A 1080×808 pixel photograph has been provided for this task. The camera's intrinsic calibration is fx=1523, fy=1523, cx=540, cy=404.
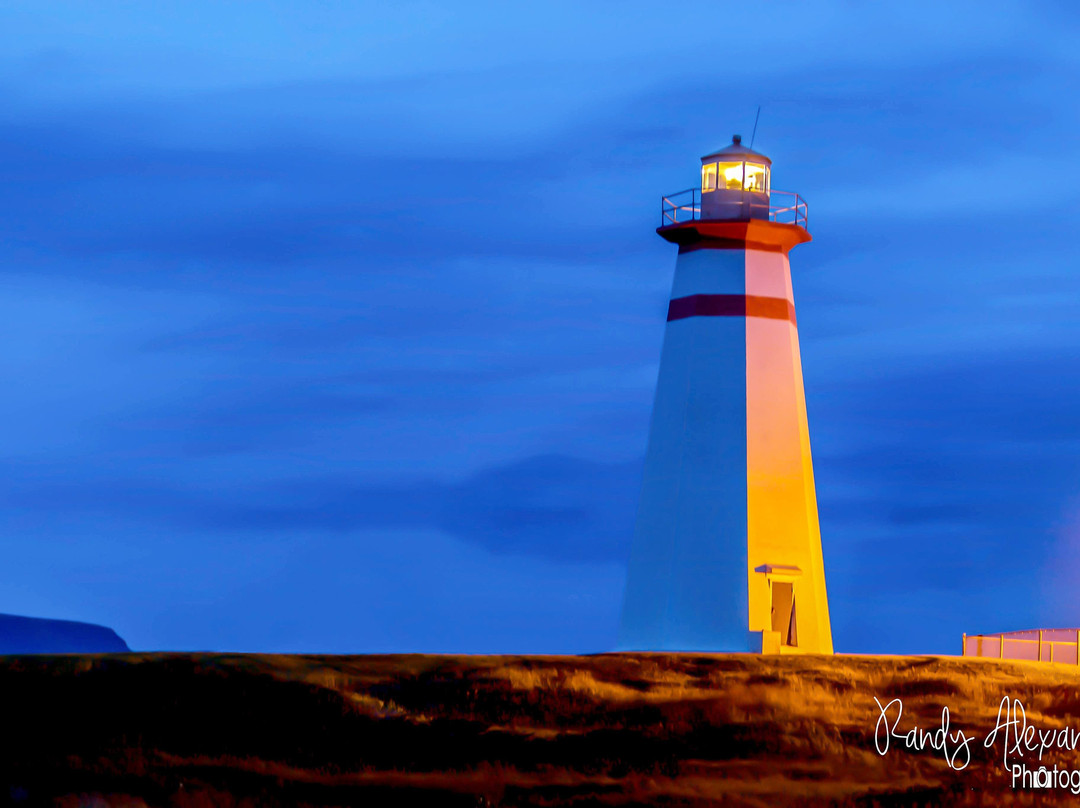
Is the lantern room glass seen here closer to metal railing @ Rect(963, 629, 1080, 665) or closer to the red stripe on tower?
the red stripe on tower

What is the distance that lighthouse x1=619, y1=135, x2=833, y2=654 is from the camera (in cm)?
3088

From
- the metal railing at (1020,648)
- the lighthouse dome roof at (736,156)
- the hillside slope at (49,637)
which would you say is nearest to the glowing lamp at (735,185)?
the lighthouse dome roof at (736,156)

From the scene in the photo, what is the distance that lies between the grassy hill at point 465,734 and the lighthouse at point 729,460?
821 centimetres

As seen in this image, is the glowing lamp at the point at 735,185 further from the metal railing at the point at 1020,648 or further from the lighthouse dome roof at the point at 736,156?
the metal railing at the point at 1020,648

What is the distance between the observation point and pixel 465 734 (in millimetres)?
19953

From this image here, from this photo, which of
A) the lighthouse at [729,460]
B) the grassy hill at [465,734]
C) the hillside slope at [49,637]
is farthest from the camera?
the hillside slope at [49,637]

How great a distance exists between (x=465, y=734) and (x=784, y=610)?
42.0 ft

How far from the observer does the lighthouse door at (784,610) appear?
31078mm

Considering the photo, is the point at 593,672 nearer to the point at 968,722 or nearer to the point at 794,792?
the point at 794,792

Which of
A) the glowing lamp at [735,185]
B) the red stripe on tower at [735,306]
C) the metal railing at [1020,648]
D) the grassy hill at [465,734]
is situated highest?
the glowing lamp at [735,185]

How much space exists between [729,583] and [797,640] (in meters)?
1.99

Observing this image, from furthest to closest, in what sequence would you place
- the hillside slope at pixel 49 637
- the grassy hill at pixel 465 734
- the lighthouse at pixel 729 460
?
the hillside slope at pixel 49 637, the lighthouse at pixel 729 460, the grassy hill at pixel 465 734

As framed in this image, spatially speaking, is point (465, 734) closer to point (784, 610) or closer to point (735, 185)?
point (784, 610)

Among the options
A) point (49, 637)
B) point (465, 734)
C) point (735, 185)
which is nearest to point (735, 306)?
point (735, 185)
